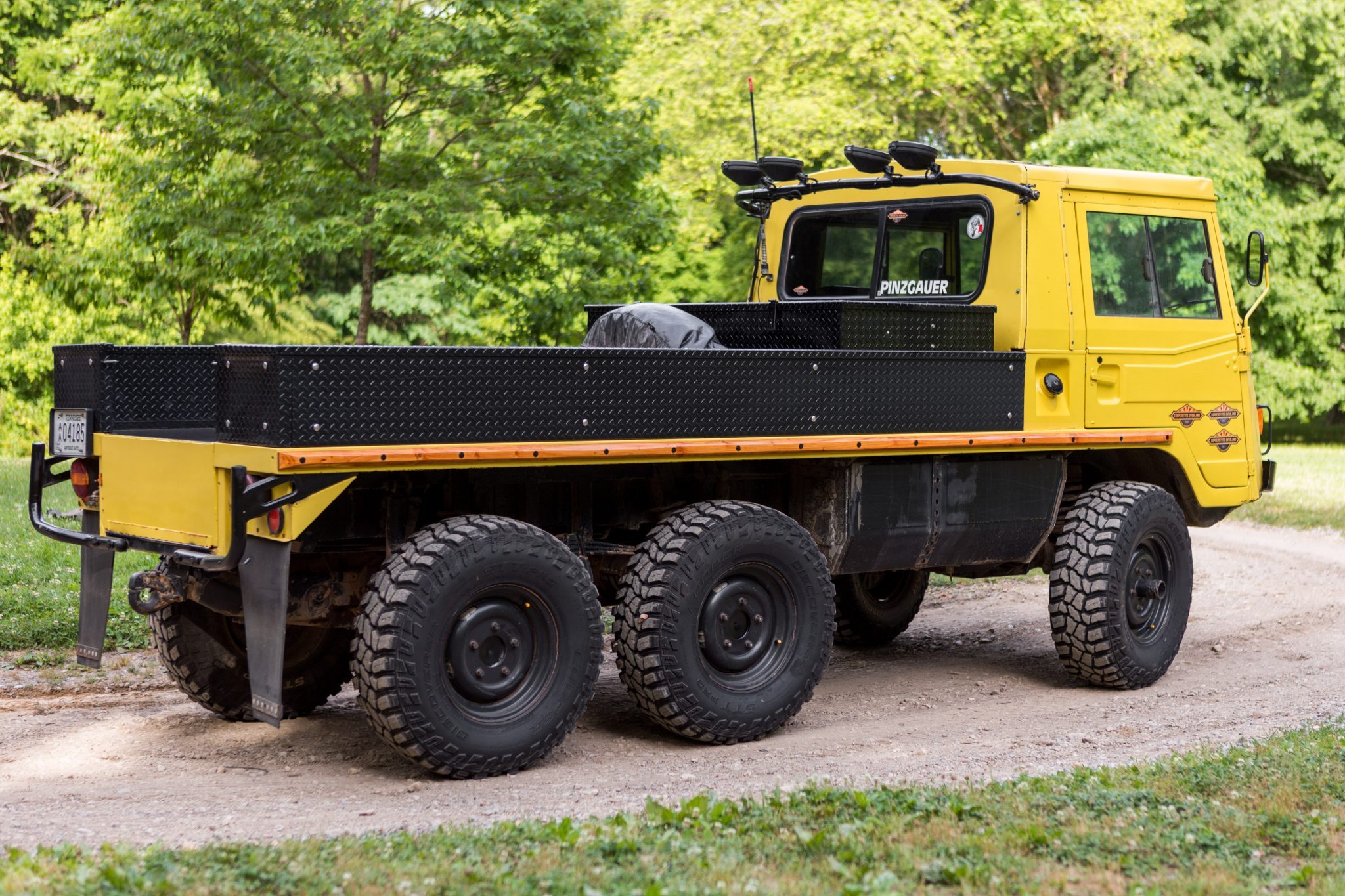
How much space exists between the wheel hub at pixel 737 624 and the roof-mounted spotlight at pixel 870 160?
244cm

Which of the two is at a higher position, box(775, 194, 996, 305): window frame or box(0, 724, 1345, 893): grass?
box(775, 194, 996, 305): window frame

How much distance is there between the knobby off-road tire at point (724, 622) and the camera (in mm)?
6168

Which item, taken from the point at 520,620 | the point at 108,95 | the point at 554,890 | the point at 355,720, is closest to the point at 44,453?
the point at 355,720

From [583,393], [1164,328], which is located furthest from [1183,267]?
[583,393]

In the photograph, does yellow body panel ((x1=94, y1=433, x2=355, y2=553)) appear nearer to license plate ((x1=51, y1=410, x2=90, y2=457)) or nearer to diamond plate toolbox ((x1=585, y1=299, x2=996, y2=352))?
license plate ((x1=51, y1=410, x2=90, y2=457))

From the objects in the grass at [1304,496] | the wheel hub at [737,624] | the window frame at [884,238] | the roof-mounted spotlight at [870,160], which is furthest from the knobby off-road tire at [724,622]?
the grass at [1304,496]

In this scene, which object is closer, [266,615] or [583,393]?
[266,615]

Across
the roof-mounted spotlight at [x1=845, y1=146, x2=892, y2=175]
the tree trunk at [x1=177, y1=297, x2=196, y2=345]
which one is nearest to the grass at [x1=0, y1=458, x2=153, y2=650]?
the roof-mounted spotlight at [x1=845, y1=146, x2=892, y2=175]

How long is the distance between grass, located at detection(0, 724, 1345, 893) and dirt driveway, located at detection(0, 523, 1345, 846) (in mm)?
518

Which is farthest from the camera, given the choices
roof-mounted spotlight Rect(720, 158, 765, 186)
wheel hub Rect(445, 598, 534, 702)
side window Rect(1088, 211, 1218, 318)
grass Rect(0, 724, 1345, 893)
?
roof-mounted spotlight Rect(720, 158, 765, 186)

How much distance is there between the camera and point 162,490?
578cm

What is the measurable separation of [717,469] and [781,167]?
8.01ft

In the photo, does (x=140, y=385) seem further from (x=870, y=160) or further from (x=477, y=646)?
(x=870, y=160)

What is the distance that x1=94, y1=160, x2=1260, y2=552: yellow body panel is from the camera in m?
5.83
